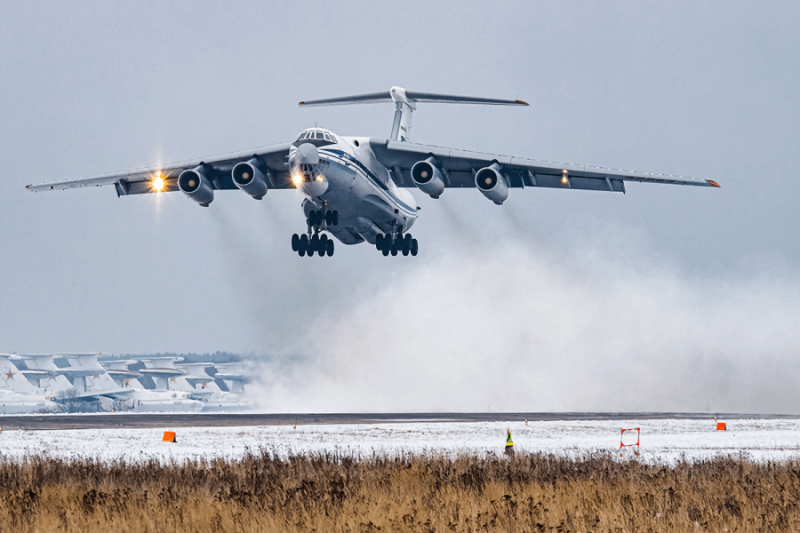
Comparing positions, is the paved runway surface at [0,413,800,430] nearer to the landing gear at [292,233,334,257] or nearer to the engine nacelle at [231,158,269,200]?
the landing gear at [292,233,334,257]

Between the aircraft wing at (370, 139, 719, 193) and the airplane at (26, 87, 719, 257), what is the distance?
0.09ft

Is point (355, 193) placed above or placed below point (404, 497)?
above

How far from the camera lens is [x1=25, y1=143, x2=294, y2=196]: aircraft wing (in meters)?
22.8

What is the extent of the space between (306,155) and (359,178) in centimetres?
240

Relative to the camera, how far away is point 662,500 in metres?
8.47

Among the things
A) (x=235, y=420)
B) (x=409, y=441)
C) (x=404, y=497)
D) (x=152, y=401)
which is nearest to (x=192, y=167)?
(x=409, y=441)

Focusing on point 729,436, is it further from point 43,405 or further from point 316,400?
point 43,405

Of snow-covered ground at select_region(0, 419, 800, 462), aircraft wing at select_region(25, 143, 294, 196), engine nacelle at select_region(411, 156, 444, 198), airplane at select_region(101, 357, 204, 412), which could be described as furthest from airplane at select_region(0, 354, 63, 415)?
engine nacelle at select_region(411, 156, 444, 198)

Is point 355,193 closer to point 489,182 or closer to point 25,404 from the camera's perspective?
point 489,182

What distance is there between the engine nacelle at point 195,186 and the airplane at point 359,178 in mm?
26

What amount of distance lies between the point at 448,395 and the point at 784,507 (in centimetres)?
4453

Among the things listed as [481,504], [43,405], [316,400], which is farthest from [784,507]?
[43,405]

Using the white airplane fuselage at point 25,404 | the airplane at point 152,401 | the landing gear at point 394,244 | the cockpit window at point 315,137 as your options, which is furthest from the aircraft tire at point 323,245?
the white airplane fuselage at point 25,404

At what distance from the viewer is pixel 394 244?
2509 centimetres
